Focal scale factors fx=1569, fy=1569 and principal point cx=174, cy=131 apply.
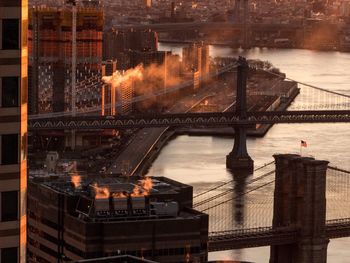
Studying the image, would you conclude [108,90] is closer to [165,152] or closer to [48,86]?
[48,86]

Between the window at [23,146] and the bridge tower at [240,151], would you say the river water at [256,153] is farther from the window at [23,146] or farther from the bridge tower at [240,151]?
the window at [23,146]

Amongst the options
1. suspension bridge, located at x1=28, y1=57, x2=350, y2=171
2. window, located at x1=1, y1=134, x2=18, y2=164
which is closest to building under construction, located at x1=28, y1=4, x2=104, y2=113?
suspension bridge, located at x1=28, y1=57, x2=350, y2=171

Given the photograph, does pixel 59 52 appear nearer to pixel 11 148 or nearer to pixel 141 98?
pixel 141 98

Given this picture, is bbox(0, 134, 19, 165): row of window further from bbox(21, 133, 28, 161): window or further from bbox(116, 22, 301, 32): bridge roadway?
bbox(116, 22, 301, 32): bridge roadway

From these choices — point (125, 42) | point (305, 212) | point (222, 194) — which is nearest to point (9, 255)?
point (305, 212)

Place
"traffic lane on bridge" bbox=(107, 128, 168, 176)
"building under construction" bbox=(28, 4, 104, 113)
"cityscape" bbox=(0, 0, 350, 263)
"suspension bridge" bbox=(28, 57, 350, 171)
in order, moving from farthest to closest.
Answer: "building under construction" bbox=(28, 4, 104, 113) → "suspension bridge" bbox=(28, 57, 350, 171) → "traffic lane on bridge" bbox=(107, 128, 168, 176) → "cityscape" bbox=(0, 0, 350, 263)
